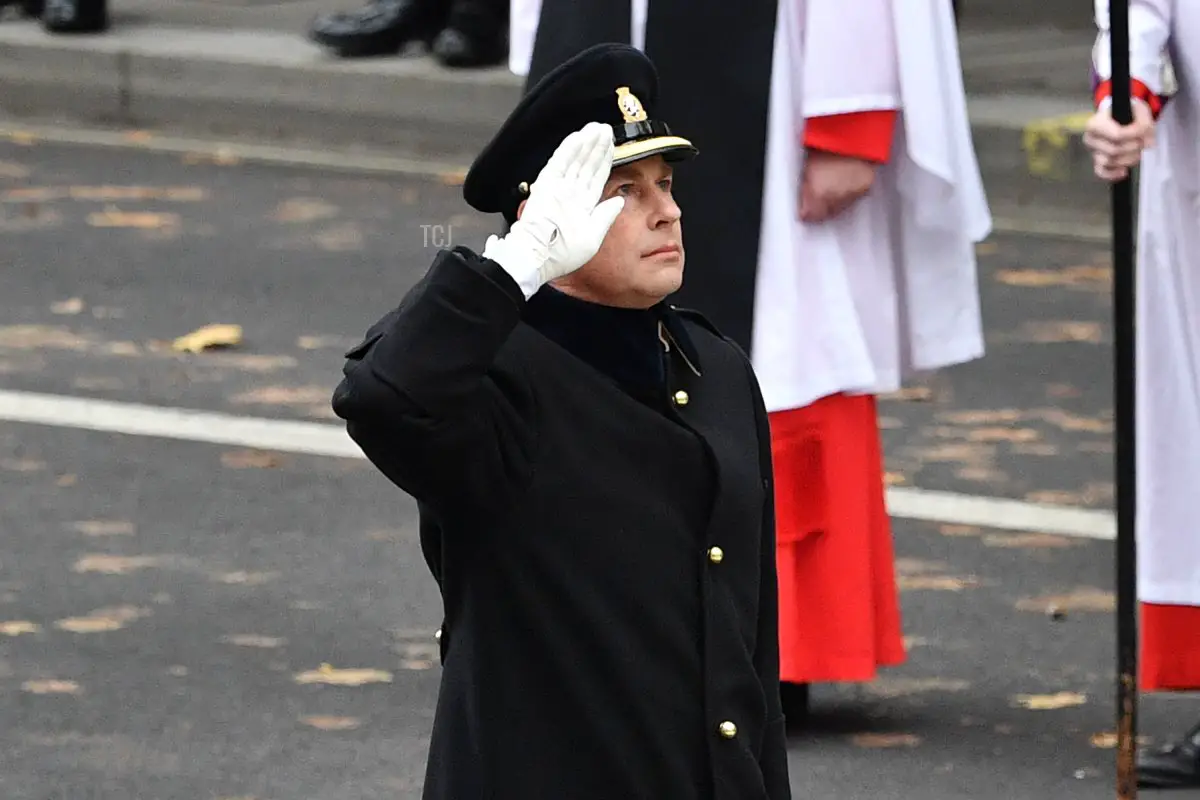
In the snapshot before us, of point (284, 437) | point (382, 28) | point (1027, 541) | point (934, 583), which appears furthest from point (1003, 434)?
point (382, 28)

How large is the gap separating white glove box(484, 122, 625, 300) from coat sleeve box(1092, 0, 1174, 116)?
6.05ft

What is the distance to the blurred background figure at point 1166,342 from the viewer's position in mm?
4848

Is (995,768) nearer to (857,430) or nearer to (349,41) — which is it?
(857,430)

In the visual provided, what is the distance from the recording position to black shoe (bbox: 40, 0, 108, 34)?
46.4ft

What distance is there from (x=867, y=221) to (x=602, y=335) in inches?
77.7

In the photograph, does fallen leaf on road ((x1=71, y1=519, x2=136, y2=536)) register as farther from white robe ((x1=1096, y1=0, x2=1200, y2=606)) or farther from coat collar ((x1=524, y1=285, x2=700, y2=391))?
coat collar ((x1=524, y1=285, x2=700, y2=391))

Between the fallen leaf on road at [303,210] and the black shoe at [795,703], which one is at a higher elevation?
the black shoe at [795,703]

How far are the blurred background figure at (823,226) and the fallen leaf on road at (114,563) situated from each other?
178cm

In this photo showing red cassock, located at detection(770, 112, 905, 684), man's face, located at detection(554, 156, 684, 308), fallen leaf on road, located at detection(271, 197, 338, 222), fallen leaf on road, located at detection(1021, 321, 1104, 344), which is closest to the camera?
man's face, located at detection(554, 156, 684, 308)

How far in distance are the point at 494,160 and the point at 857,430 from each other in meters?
2.01

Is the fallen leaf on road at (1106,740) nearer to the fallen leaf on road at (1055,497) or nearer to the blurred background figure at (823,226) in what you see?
the blurred background figure at (823,226)

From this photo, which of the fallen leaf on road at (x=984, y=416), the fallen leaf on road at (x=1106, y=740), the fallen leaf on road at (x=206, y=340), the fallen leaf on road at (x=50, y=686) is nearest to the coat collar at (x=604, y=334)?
the fallen leaf on road at (x=1106, y=740)

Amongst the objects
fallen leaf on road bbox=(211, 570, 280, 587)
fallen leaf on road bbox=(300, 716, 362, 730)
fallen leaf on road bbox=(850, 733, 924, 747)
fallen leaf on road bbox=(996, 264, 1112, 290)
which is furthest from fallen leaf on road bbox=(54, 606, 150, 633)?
fallen leaf on road bbox=(996, 264, 1112, 290)

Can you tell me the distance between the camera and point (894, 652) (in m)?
5.32
